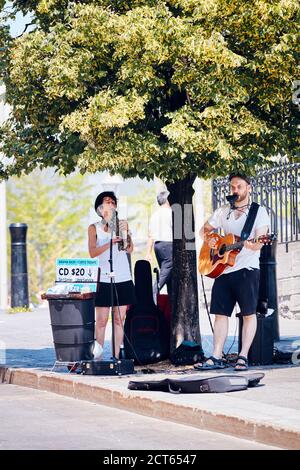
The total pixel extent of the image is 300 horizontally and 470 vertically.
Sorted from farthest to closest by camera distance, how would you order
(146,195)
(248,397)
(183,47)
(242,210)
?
(146,195)
(242,210)
(183,47)
(248,397)

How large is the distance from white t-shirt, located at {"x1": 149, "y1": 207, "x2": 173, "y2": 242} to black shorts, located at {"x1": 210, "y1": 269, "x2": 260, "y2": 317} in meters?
5.69

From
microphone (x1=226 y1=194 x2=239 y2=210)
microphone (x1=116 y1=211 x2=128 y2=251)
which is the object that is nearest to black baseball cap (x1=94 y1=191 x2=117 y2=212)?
microphone (x1=116 y1=211 x2=128 y2=251)

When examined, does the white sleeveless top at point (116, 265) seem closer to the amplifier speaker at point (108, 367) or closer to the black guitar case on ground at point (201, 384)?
the amplifier speaker at point (108, 367)

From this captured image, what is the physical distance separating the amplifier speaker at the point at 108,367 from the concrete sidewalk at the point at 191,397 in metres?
0.13

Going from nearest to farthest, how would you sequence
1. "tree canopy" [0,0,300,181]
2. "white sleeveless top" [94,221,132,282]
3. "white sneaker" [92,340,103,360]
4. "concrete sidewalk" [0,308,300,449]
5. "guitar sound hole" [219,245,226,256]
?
"concrete sidewalk" [0,308,300,449]
"tree canopy" [0,0,300,181]
"guitar sound hole" [219,245,226,256]
"white sneaker" [92,340,103,360]
"white sleeveless top" [94,221,132,282]

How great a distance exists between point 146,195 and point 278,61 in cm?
5135

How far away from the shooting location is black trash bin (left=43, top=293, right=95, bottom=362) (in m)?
13.7

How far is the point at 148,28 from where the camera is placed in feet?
41.1

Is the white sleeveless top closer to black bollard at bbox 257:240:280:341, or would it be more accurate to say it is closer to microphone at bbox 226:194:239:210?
microphone at bbox 226:194:239:210

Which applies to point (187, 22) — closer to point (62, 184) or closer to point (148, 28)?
point (148, 28)

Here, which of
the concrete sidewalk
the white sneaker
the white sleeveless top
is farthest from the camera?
the white sleeveless top

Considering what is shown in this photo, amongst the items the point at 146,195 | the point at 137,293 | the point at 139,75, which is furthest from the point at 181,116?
the point at 146,195

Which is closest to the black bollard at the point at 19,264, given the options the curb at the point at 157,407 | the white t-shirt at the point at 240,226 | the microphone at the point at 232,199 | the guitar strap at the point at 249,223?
the curb at the point at 157,407

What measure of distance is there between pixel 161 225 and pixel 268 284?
17.5 feet
